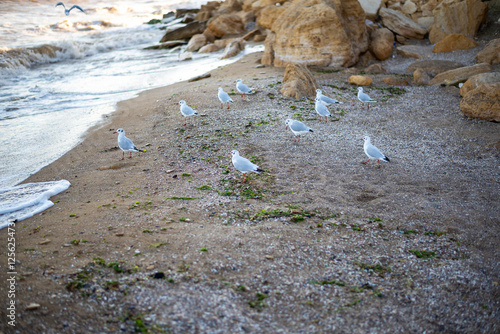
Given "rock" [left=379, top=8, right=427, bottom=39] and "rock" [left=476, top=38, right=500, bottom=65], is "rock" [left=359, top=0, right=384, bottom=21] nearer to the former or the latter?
"rock" [left=379, top=8, right=427, bottom=39]

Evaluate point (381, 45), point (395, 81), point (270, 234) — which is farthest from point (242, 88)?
point (381, 45)

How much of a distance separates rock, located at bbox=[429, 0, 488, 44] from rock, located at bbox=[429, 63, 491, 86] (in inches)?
198

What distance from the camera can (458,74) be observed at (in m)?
11.6

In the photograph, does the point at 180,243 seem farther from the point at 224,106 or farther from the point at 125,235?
the point at 224,106

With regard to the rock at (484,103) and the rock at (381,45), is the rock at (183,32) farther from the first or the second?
the rock at (484,103)

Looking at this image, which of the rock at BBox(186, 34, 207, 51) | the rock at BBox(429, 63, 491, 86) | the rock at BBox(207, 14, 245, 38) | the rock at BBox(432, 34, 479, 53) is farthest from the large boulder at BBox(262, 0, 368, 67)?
the rock at BBox(207, 14, 245, 38)

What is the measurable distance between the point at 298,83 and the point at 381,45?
5939mm

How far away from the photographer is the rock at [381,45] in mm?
14859

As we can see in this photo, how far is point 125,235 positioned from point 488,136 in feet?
25.4

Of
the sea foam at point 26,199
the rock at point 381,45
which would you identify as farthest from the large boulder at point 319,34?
the sea foam at point 26,199

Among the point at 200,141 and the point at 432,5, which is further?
the point at 432,5

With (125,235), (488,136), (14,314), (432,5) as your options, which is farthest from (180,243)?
(432,5)

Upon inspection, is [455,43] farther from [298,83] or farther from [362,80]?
[298,83]

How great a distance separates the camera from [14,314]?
3.31 metres
